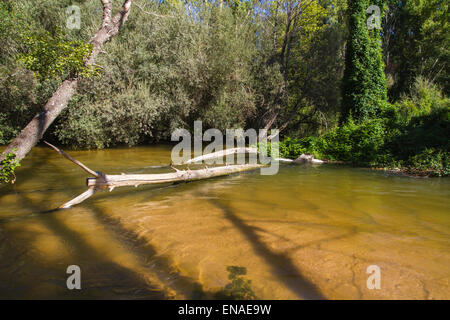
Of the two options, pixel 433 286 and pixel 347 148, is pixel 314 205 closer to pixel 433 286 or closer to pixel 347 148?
pixel 433 286

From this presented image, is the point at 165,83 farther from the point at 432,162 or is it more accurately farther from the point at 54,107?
the point at 432,162

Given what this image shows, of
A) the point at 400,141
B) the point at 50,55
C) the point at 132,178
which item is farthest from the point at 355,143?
the point at 50,55

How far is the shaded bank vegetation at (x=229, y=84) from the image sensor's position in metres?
12.9

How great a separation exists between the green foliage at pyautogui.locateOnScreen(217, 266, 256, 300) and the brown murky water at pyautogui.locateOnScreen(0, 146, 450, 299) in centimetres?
8

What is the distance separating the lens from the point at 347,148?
13.0 metres

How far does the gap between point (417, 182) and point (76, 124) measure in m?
15.6

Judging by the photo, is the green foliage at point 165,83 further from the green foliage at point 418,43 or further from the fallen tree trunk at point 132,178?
the green foliage at point 418,43

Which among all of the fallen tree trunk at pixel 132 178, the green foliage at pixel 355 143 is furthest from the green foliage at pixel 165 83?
the fallen tree trunk at pixel 132 178

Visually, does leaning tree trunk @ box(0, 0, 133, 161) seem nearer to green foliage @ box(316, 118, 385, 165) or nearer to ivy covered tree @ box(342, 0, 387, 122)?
green foliage @ box(316, 118, 385, 165)

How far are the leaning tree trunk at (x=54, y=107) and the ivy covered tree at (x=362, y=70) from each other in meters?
13.6

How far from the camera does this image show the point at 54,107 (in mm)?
7684

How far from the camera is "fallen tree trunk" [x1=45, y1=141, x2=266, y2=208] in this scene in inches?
206
